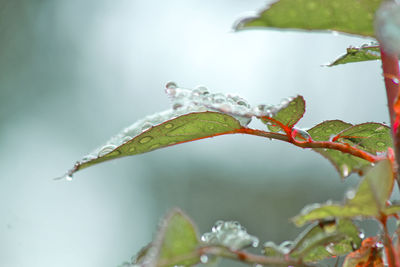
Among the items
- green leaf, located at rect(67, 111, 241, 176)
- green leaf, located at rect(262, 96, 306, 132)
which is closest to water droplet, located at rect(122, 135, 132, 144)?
green leaf, located at rect(67, 111, 241, 176)

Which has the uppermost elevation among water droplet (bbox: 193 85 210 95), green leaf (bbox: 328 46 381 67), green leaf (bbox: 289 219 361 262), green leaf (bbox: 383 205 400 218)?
green leaf (bbox: 328 46 381 67)

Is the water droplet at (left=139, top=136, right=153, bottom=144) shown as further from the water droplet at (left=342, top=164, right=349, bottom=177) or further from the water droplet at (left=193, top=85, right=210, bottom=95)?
the water droplet at (left=342, top=164, right=349, bottom=177)

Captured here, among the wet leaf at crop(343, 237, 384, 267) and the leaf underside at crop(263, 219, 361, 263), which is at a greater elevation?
the leaf underside at crop(263, 219, 361, 263)

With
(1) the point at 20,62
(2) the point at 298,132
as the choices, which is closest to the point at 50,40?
(1) the point at 20,62

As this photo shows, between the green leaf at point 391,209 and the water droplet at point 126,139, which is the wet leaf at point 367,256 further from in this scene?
the water droplet at point 126,139

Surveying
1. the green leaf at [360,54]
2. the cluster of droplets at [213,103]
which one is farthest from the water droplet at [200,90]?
the green leaf at [360,54]

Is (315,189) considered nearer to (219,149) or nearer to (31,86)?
(219,149)

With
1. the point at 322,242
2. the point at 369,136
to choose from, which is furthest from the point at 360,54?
the point at 322,242

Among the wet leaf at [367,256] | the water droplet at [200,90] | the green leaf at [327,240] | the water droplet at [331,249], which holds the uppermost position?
the water droplet at [200,90]

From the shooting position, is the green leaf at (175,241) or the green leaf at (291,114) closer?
the green leaf at (175,241)
